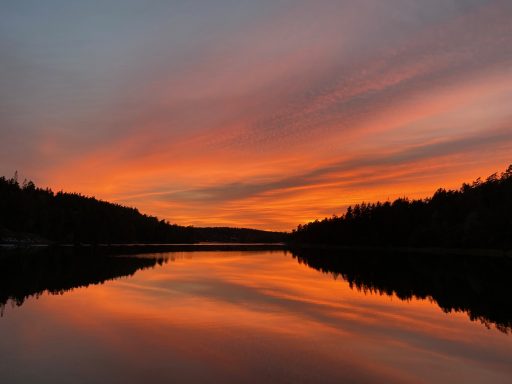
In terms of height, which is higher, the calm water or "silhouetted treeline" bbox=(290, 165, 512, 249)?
"silhouetted treeline" bbox=(290, 165, 512, 249)

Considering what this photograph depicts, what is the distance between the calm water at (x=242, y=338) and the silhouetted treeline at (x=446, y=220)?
3226 inches

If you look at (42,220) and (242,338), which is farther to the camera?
(42,220)

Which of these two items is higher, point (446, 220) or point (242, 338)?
point (446, 220)

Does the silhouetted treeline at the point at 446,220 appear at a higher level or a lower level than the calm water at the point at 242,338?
higher

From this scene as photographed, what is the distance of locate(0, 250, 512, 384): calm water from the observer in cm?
1374

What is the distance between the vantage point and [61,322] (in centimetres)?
2106

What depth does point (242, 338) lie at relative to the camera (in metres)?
18.2

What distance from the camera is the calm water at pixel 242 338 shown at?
13.7 metres

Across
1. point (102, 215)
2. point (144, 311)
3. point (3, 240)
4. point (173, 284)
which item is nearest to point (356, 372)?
point (144, 311)

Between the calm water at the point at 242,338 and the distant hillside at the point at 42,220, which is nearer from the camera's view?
the calm water at the point at 242,338

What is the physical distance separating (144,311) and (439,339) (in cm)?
1507

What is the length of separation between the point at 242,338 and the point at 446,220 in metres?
124

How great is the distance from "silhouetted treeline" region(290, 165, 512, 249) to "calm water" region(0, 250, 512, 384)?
8193 cm

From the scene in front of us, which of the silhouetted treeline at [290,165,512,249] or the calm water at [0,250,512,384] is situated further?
the silhouetted treeline at [290,165,512,249]
